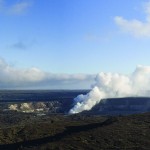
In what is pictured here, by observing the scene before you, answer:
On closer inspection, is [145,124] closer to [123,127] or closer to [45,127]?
[123,127]

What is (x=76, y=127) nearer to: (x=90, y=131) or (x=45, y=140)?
(x=90, y=131)

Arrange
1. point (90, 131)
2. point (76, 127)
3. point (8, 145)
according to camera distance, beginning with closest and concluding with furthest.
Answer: point (8, 145), point (90, 131), point (76, 127)

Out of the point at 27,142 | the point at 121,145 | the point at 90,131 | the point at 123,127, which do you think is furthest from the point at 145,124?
the point at 27,142

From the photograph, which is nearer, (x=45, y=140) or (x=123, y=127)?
(x=45, y=140)

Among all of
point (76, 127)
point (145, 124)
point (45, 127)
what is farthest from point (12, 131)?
point (145, 124)

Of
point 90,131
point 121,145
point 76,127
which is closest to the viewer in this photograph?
point 121,145

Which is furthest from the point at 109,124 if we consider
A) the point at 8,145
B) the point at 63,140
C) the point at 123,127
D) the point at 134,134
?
the point at 8,145

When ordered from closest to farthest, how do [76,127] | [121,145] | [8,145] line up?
1. [121,145]
2. [8,145]
3. [76,127]

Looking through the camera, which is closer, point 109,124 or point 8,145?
point 8,145
